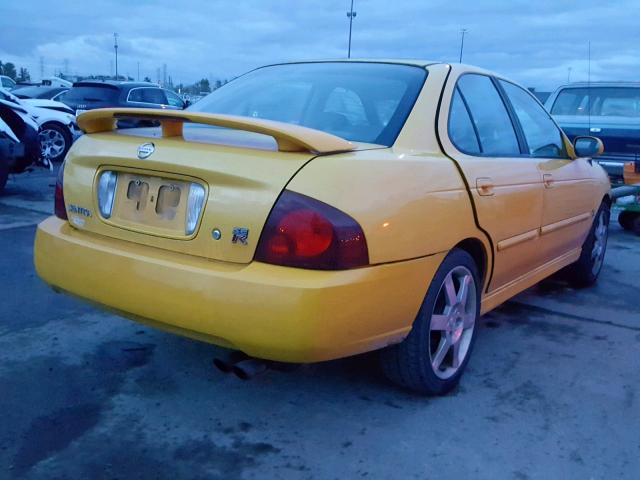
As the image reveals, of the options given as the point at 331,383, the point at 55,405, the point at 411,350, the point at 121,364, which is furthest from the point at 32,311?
the point at 411,350

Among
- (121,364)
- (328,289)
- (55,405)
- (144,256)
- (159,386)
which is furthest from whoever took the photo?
(121,364)

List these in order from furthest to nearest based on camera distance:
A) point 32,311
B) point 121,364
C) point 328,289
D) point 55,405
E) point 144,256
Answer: point 32,311, point 121,364, point 55,405, point 144,256, point 328,289

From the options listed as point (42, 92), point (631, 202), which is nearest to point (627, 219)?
point (631, 202)

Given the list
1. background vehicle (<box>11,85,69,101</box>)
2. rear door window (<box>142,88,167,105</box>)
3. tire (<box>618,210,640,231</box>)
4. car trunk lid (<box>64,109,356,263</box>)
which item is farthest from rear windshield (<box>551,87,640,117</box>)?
background vehicle (<box>11,85,69,101</box>)

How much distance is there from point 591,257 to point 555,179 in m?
1.30

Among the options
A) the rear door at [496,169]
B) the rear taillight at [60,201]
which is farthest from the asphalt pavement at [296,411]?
the rear taillight at [60,201]

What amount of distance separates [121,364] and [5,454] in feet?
2.83

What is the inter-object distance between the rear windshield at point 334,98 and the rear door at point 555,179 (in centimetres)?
97

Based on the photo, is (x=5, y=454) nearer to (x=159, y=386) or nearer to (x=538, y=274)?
(x=159, y=386)

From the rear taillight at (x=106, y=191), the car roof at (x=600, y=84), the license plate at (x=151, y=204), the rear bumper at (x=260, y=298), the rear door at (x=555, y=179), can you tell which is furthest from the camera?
the car roof at (x=600, y=84)

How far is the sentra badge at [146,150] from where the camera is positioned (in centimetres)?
263

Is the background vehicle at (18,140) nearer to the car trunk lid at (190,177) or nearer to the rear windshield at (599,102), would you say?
the car trunk lid at (190,177)

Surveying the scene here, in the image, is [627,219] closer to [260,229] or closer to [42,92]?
[260,229]

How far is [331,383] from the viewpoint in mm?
3164
